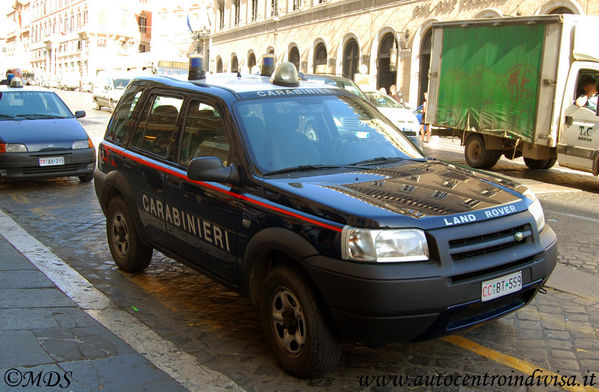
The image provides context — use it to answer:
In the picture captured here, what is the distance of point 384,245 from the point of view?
11.1 ft

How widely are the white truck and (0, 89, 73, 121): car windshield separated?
8.62 m

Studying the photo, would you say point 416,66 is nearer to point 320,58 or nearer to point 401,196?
point 320,58

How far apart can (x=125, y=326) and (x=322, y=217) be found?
193 cm

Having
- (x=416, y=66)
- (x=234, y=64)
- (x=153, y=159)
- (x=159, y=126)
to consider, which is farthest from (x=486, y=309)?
(x=234, y=64)

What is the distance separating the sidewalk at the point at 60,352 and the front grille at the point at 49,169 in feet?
17.3

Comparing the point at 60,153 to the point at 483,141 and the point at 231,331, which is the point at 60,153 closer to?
the point at 231,331

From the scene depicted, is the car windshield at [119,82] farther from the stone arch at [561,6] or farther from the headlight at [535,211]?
the headlight at [535,211]

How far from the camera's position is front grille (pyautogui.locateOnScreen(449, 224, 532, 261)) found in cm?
350

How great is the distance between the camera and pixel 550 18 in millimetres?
12625

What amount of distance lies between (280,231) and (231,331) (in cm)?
123

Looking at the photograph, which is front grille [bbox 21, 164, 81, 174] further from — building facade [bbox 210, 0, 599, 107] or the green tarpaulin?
building facade [bbox 210, 0, 599, 107]

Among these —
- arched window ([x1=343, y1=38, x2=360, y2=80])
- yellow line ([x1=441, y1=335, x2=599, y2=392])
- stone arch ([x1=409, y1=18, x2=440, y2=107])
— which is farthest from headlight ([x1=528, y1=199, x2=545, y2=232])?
arched window ([x1=343, y1=38, x2=360, y2=80])

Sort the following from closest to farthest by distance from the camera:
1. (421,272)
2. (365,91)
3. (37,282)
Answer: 1. (421,272)
2. (37,282)
3. (365,91)

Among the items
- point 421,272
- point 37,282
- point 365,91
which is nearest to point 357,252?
point 421,272
